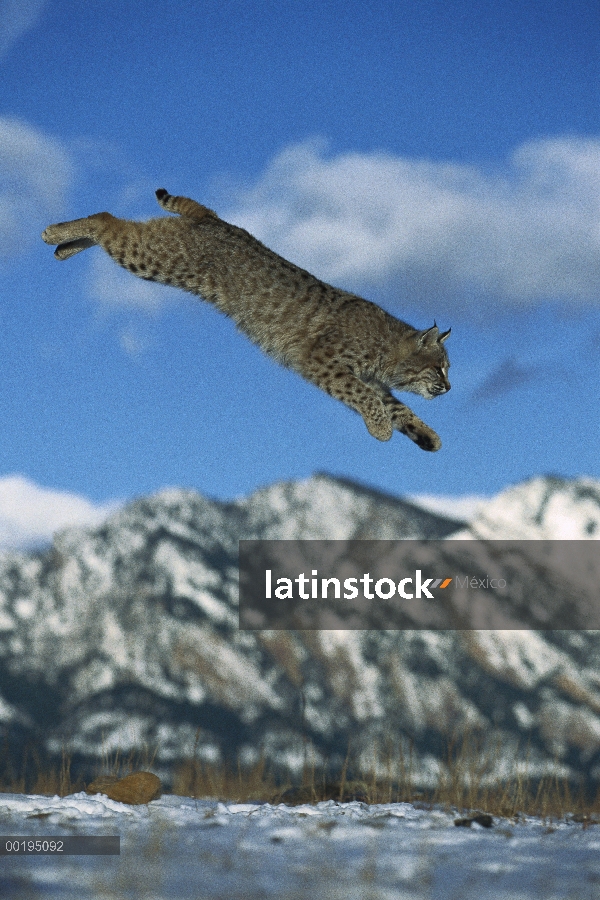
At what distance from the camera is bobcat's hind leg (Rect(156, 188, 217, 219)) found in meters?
11.0

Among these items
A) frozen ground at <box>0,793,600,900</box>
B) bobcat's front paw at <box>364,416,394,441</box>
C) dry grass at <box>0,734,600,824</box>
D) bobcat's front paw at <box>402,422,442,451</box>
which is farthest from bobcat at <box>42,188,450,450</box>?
frozen ground at <box>0,793,600,900</box>

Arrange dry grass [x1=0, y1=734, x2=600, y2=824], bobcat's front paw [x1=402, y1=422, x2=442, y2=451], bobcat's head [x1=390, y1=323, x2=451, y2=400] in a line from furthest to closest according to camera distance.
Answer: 1. bobcat's head [x1=390, y1=323, x2=451, y2=400]
2. dry grass [x1=0, y1=734, x2=600, y2=824]
3. bobcat's front paw [x1=402, y1=422, x2=442, y2=451]

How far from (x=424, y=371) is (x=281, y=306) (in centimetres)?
164

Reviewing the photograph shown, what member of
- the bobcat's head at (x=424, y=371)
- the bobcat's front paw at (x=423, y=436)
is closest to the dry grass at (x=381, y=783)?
the bobcat's front paw at (x=423, y=436)

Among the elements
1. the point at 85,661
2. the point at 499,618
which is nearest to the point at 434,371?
the point at 499,618

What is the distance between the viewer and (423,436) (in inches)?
390

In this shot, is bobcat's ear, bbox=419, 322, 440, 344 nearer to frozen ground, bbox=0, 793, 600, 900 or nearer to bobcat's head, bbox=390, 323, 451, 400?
bobcat's head, bbox=390, 323, 451, 400

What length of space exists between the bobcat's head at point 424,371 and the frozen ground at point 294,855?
419 centimetres

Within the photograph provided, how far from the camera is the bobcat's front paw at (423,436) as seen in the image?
988cm

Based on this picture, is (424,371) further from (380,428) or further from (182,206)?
(182,206)

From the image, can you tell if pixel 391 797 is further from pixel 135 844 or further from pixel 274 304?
pixel 274 304

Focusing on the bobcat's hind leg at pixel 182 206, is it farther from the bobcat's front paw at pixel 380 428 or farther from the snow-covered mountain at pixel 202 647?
the snow-covered mountain at pixel 202 647

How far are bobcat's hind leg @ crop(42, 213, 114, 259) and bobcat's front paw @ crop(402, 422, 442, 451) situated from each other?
3.91m

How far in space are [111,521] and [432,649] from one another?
114 ft
